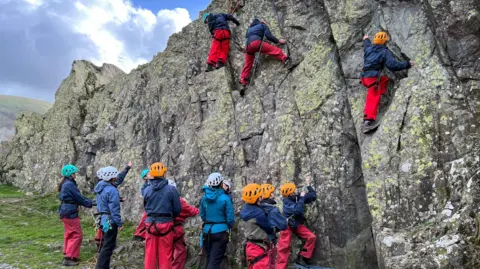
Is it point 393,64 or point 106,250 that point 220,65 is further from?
point 106,250

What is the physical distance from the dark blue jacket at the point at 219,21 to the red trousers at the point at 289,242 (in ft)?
33.5

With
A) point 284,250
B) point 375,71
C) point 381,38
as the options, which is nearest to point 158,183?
point 284,250

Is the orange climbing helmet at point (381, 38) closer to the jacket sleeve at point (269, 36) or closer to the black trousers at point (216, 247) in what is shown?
the jacket sleeve at point (269, 36)

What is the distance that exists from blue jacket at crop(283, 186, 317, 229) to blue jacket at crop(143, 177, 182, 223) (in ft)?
12.2

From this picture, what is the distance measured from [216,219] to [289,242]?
306 centimetres

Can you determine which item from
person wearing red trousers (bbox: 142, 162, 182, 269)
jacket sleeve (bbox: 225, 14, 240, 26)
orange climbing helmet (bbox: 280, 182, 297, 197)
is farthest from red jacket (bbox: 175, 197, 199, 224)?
jacket sleeve (bbox: 225, 14, 240, 26)

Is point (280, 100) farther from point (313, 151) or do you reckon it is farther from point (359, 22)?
point (359, 22)

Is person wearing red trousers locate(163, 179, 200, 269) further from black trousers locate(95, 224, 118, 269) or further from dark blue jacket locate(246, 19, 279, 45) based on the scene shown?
dark blue jacket locate(246, 19, 279, 45)

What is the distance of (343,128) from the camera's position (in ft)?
47.7

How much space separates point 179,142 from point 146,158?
2.55 m

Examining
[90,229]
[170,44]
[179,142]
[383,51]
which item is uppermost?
[170,44]

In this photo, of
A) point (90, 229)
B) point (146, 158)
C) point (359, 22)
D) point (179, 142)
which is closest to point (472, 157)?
point (359, 22)

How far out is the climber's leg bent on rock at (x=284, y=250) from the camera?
13.1m

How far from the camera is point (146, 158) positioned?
2056 centimetres
